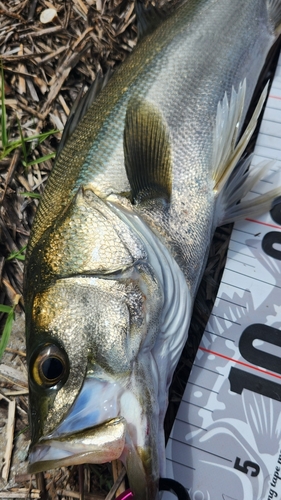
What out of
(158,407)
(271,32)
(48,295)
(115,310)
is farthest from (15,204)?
(271,32)

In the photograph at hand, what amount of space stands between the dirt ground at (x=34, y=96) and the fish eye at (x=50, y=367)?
0.87 metres

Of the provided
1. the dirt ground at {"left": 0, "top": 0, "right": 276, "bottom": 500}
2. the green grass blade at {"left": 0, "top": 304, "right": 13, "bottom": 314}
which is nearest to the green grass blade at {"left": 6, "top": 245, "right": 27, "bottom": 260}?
the dirt ground at {"left": 0, "top": 0, "right": 276, "bottom": 500}

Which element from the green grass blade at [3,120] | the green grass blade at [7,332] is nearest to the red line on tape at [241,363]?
the green grass blade at [7,332]

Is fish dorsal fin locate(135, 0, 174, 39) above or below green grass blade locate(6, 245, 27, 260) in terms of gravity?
above

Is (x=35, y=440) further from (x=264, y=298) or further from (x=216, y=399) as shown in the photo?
(x=264, y=298)

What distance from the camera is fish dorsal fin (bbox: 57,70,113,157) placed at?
7.08 feet

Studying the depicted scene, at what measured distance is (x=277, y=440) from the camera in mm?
1973

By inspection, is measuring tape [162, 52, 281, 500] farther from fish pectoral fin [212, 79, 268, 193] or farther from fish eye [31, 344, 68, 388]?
fish eye [31, 344, 68, 388]

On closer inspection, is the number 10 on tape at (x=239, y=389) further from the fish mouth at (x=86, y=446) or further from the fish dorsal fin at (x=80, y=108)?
the fish dorsal fin at (x=80, y=108)

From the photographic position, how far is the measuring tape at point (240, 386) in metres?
1.95

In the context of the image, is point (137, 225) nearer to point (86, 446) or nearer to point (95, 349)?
point (95, 349)

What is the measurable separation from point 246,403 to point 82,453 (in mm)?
938

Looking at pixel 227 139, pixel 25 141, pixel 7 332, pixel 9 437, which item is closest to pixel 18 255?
pixel 7 332

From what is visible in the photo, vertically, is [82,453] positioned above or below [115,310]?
below
